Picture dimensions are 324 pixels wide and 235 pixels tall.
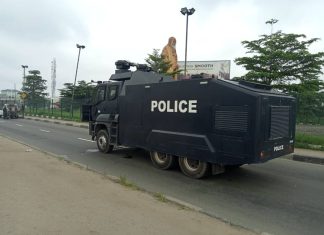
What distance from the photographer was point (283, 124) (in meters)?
8.45

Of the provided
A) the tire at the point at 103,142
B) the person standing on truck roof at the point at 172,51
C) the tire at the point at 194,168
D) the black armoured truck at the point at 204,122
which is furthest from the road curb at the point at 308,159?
the person standing on truck roof at the point at 172,51

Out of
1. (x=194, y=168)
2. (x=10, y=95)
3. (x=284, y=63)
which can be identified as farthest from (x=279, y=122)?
(x=10, y=95)

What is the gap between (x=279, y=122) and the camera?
8.22 m

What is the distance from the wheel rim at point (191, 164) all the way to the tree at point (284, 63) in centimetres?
1088

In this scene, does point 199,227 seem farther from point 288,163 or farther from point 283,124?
point 288,163

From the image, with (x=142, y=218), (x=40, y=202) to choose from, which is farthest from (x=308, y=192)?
(x=40, y=202)

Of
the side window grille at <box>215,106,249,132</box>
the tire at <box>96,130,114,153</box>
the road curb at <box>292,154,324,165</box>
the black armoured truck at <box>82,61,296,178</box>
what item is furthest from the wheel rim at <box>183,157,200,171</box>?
the road curb at <box>292,154,324,165</box>

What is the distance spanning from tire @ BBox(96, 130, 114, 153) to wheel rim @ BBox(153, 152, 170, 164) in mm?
2567

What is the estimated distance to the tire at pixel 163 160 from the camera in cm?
935

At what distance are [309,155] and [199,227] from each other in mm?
8439

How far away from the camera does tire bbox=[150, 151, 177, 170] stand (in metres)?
9.35

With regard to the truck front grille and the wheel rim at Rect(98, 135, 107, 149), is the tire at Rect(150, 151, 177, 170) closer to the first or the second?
the truck front grille

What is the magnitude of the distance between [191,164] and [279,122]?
228 centimetres

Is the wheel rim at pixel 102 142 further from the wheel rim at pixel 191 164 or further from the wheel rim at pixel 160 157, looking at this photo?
the wheel rim at pixel 191 164
